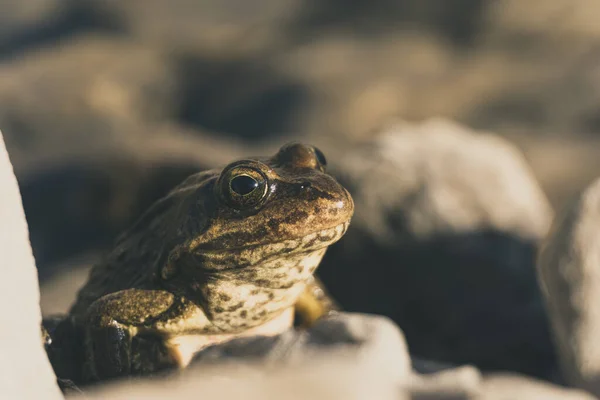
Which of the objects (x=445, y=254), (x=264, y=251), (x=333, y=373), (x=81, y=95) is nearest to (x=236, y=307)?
(x=264, y=251)

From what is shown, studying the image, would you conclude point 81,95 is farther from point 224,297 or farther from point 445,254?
point 224,297

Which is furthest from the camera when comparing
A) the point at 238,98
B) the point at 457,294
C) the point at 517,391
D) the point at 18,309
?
the point at 238,98

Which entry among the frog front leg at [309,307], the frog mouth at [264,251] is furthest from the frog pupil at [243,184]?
the frog front leg at [309,307]

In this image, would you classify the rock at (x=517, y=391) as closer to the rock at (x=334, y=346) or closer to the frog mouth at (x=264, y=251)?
the rock at (x=334, y=346)

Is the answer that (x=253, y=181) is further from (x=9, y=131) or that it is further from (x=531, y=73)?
(x=531, y=73)

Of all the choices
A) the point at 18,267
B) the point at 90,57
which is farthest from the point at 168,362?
the point at 90,57

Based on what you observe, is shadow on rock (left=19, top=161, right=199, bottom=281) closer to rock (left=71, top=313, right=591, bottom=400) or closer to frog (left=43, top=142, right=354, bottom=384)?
frog (left=43, top=142, right=354, bottom=384)

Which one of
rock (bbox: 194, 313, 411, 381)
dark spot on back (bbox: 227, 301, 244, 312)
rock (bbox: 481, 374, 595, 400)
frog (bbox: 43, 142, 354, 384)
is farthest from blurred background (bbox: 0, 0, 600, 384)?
rock (bbox: 481, 374, 595, 400)
